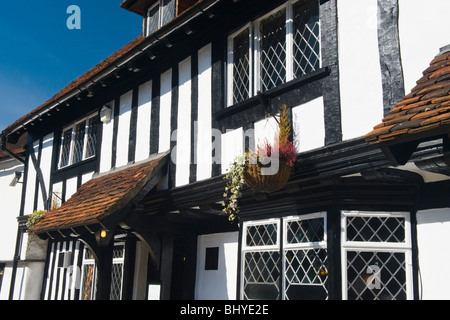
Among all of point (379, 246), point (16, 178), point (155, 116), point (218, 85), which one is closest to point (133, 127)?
point (155, 116)

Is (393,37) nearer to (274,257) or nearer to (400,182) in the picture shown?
(400,182)

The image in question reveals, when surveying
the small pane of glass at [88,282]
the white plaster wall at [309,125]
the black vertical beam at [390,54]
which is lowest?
the small pane of glass at [88,282]

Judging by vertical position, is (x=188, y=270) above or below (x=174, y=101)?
below

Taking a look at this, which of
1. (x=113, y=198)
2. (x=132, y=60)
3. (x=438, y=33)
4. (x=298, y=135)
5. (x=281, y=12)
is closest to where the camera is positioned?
(x=438, y=33)

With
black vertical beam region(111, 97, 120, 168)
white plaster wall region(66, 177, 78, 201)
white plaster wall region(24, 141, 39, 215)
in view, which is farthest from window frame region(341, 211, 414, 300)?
white plaster wall region(24, 141, 39, 215)

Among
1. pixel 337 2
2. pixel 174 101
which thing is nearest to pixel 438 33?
pixel 337 2

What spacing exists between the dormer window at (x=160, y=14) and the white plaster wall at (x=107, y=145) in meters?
1.90

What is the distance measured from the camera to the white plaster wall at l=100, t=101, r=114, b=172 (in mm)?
10547

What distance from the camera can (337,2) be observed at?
6285 millimetres

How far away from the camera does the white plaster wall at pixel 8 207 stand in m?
14.5

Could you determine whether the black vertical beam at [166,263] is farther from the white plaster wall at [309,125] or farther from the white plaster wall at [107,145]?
the white plaster wall at [309,125]

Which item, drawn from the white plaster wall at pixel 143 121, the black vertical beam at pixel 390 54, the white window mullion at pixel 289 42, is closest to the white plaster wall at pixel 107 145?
the white plaster wall at pixel 143 121

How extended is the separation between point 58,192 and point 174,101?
5032 mm

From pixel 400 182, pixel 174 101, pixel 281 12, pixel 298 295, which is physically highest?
pixel 281 12
